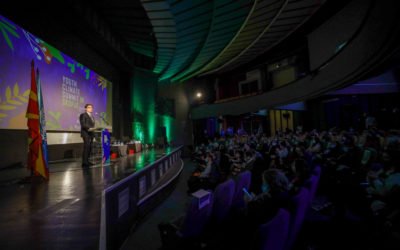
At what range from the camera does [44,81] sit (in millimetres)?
4875

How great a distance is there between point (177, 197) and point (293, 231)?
3407mm

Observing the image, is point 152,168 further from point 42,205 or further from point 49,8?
point 49,8

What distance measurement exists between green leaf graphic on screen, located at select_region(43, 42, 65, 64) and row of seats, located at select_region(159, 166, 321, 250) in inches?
215

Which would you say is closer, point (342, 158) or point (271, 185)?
point (271, 185)

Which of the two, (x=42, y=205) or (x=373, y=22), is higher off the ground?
(x=373, y=22)

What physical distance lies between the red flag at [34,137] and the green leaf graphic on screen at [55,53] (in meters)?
2.71

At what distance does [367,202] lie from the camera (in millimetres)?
2223

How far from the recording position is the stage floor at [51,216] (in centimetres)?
137

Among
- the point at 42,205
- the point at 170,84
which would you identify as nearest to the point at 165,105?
the point at 170,84

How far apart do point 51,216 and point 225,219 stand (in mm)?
1516

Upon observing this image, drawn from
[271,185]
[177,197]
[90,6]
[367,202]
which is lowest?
[177,197]

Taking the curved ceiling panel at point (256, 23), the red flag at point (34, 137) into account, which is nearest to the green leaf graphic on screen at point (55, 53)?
the red flag at point (34, 137)

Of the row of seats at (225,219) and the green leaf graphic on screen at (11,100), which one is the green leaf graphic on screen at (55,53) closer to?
the green leaf graphic on screen at (11,100)

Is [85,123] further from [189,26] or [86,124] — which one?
[189,26]
